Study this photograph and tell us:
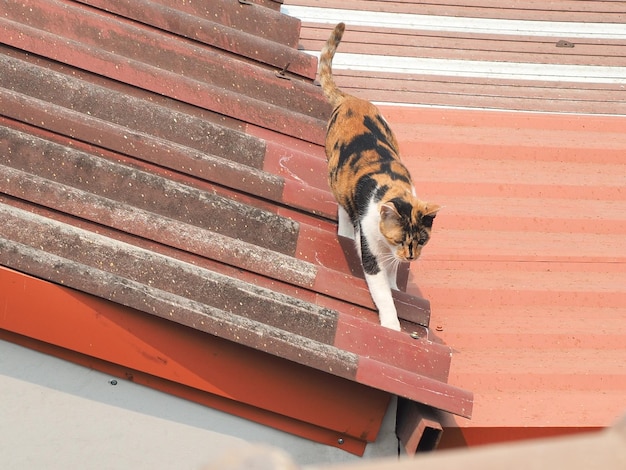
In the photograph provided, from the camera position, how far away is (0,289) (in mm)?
3281

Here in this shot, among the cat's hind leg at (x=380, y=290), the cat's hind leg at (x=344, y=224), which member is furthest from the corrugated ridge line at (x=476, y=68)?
the cat's hind leg at (x=380, y=290)

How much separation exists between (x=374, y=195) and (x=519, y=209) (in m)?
1.03

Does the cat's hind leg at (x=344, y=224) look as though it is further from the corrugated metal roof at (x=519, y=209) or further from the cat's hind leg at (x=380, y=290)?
the corrugated metal roof at (x=519, y=209)

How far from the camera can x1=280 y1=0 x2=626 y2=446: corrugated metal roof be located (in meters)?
3.95

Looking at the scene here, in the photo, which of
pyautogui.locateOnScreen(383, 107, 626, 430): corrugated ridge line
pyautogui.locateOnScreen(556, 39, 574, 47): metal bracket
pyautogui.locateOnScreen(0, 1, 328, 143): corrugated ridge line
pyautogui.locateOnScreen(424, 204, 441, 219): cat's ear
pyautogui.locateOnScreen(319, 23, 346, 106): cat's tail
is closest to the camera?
pyautogui.locateOnScreen(383, 107, 626, 430): corrugated ridge line

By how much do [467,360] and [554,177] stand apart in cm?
168

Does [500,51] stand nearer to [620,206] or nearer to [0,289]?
[620,206]

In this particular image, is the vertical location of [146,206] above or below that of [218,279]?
above

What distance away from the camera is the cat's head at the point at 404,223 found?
4246 mm

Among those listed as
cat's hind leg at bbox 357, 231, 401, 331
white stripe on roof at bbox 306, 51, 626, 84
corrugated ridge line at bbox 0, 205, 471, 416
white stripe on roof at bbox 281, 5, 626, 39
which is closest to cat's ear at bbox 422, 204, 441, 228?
cat's hind leg at bbox 357, 231, 401, 331

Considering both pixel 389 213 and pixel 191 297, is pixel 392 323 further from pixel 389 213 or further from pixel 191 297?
pixel 191 297

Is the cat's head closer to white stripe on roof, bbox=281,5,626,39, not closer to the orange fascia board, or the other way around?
the orange fascia board

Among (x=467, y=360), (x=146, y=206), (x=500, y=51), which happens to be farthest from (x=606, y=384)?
(x=500, y=51)

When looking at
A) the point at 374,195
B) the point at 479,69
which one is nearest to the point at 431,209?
the point at 374,195
